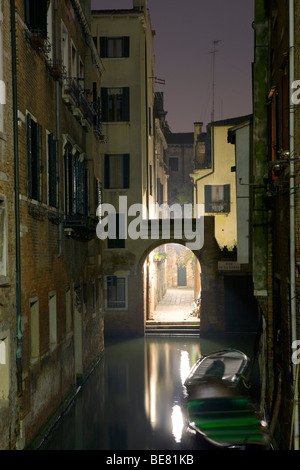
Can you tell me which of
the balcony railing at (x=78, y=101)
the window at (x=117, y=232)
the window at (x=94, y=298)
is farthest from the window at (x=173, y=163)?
the balcony railing at (x=78, y=101)

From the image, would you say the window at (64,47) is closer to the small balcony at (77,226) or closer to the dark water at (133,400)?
the small balcony at (77,226)

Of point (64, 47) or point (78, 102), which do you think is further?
point (78, 102)

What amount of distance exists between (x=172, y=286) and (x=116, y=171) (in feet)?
73.0

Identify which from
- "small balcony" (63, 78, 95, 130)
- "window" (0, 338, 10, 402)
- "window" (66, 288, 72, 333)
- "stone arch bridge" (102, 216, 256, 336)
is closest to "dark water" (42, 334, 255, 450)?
"stone arch bridge" (102, 216, 256, 336)

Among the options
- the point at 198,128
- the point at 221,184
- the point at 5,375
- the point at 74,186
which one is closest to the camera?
the point at 5,375

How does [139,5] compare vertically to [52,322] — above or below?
above

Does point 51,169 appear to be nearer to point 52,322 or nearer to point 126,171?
point 52,322

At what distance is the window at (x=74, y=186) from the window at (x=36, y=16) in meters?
3.83

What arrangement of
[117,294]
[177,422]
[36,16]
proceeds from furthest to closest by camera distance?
[117,294]
[177,422]
[36,16]

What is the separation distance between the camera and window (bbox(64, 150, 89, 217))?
14688 mm

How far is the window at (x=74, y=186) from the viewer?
14688 mm

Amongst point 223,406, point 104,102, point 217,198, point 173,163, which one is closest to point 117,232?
point 104,102

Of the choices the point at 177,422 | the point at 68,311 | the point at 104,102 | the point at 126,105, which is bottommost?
the point at 177,422

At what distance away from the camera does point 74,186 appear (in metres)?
15.3
